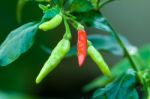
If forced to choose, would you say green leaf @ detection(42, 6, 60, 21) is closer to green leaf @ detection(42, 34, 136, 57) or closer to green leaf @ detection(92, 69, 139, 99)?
green leaf @ detection(92, 69, 139, 99)

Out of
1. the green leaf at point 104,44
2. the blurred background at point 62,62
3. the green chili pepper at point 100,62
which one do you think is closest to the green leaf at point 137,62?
the green leaf at point 104,44

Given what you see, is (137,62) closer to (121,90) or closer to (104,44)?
(104,44)

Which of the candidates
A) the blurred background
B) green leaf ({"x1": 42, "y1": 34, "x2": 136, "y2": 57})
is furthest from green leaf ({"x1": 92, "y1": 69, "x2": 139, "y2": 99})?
the blurred background

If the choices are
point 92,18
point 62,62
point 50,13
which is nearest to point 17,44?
point 50,13

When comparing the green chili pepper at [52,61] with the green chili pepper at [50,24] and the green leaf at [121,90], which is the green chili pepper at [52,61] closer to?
the green chili pepper at [50,24]

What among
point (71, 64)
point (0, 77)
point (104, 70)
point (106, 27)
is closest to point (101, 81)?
point (106, 27)

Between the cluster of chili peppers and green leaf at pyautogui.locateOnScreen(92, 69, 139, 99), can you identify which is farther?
green leaf at pyautogui.locateOnScreen(92, 69, 139, 99)
